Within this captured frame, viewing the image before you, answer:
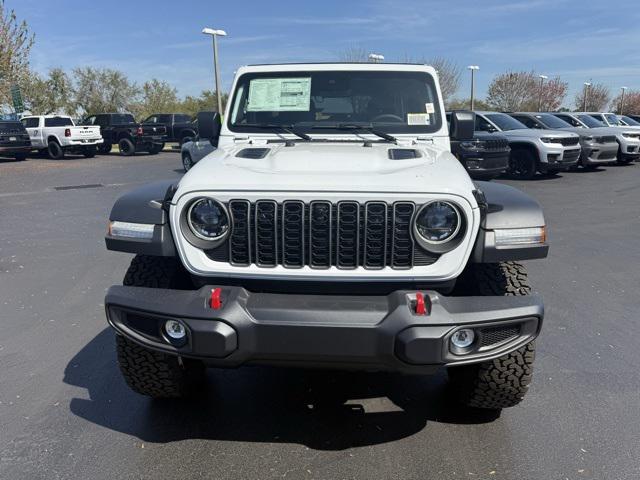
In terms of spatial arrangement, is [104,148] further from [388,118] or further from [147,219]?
[147,219]

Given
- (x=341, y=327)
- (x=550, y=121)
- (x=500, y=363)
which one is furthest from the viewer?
(x=550, y=121)

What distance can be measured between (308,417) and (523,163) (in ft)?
42.0

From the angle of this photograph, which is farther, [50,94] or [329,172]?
[50,94]

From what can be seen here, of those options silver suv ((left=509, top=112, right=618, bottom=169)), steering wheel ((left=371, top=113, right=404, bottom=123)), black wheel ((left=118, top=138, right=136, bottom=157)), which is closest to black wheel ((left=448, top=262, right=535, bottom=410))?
steering wheel ((left=371, top=113, right=404, bottom=123))

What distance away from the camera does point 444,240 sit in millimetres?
2576

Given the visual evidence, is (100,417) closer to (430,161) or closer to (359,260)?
(359,260)

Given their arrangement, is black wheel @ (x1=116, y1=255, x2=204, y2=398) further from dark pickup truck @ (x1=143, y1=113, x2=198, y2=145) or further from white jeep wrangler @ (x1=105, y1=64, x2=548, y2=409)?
dark pickup truck @ (x1=143, y1=113, x2=198, y2=145)

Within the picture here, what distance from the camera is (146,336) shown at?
258 cm

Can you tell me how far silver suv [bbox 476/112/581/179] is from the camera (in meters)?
13.8

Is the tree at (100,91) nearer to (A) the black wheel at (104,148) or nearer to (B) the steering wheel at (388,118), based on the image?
(A) the black wheel at (104,148)

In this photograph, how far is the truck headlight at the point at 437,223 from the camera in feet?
8.35

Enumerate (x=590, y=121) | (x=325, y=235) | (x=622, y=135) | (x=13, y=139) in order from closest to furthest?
(x=325, y=235)
(x=622, y=135)
(x=590, y=121)
(x=13, y=139)

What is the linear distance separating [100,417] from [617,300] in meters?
4.42

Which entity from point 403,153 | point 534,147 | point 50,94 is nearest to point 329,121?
point 403,153
